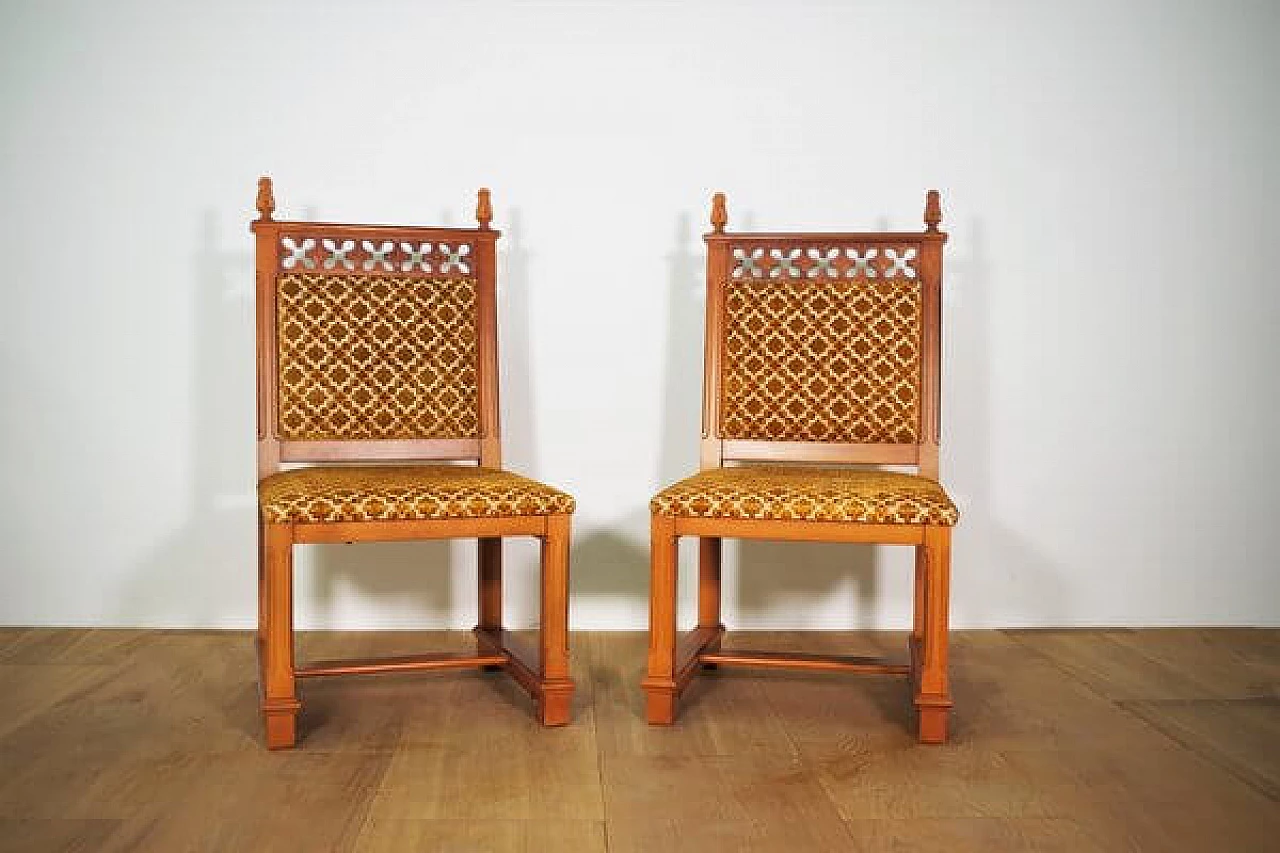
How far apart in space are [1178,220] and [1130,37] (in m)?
0.55

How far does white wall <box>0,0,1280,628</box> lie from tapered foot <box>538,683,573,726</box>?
969 mm

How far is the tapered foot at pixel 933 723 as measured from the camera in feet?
8.09

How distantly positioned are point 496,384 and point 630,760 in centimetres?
102

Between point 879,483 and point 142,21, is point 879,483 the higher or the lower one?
the lower one

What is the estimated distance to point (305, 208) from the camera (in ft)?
11.2

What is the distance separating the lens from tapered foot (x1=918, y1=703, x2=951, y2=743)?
8.09 feet

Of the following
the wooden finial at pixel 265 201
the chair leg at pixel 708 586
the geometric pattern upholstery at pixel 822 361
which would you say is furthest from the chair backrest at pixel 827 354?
the wooden finial at pixel 265 201

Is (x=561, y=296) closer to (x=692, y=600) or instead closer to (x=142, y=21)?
(x=692, y=600)

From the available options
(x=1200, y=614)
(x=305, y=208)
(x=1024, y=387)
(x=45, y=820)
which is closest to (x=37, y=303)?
(x=305, y=208)

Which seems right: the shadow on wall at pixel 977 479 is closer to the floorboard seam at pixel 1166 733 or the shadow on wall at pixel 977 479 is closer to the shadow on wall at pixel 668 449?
the floorboard seam at pixel 1166 733

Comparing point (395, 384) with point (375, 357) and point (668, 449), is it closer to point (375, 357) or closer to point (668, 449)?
point (375, 357)

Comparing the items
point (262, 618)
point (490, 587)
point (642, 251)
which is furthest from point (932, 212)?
point (262, 618)

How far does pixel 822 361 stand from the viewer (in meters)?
2.96

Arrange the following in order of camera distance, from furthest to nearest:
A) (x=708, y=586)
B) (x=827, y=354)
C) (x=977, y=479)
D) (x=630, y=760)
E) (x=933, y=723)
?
(x=977, y=479) → (x=708, y=586) → (x=827, y=354) → (x=933, y=723) → (x=630, y=760)
